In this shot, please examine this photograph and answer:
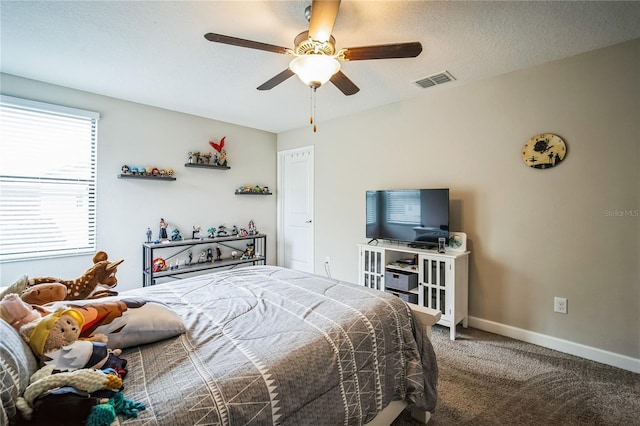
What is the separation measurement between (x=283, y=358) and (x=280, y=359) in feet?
0.04

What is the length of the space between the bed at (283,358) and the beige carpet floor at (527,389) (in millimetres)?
446

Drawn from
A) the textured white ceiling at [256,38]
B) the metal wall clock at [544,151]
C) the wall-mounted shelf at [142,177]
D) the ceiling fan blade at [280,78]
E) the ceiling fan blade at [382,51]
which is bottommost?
the wall-mounted shelf at [142,177]

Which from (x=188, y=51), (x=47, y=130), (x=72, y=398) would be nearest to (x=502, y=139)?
(x=188, y=51)

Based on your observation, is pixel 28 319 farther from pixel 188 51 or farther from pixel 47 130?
pixel 47 130

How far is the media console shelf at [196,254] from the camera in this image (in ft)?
11.2

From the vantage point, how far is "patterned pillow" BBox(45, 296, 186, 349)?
3.61 ft

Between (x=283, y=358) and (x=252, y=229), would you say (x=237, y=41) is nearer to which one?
(x=283, y=358)

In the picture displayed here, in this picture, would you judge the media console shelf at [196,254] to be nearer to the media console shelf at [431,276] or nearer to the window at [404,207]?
the media console shelf at [431,276]

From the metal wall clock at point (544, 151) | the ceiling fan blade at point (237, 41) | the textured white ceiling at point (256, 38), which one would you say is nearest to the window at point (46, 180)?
the textured white ceiling at point (256, 38)

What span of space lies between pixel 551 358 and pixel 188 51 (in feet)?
12.7

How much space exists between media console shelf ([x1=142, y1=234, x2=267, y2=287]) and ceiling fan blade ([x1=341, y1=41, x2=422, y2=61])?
2964 millimetres

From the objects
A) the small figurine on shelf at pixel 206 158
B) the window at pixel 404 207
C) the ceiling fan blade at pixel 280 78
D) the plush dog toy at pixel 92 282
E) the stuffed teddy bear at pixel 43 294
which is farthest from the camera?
the small figurine on shelf at pixel 206 158

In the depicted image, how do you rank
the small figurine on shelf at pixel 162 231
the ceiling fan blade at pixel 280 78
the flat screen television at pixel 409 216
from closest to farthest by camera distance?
the ceiling fan blade at pixel 280 78 → the flat screen television at pixel 409 216 → the small figurine on shelf at pixel 162 231

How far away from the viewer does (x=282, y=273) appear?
7.46 ft
